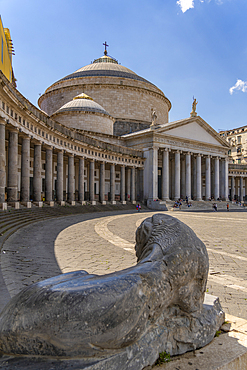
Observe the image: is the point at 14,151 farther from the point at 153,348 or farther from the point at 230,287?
the point at 153,348

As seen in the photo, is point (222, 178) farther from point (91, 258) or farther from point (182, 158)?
point (91, 258)

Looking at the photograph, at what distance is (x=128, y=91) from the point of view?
2111 inches

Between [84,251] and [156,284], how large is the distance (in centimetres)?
693

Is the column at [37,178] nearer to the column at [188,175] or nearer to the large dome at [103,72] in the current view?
the column at [188,175]

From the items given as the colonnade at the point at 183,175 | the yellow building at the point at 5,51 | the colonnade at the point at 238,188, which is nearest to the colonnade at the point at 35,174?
the colonnade at the point at 183,175

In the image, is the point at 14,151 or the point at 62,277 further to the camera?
the point at 14,151

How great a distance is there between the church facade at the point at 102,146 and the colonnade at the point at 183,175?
0.14 meters

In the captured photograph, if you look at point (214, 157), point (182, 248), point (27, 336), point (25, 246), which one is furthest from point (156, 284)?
point (214, 157)

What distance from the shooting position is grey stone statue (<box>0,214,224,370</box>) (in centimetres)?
221

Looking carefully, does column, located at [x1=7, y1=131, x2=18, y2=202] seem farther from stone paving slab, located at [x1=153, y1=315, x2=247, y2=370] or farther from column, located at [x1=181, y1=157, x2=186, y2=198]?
column, located at [x1=181, y1=157, x2=186, y2=198]

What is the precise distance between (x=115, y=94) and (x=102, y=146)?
22.0 metres

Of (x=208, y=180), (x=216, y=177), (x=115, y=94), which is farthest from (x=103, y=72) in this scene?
(x=216, y=177)

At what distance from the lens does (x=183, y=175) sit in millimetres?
48406

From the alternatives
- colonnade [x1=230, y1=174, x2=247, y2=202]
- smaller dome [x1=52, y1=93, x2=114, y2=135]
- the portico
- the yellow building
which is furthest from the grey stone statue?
colonnade [x1=230, y1=174, x2=247, y2=202]
